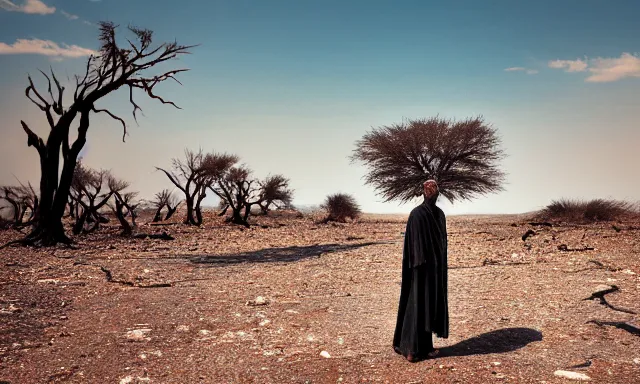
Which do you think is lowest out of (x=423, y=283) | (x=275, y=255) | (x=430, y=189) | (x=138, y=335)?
(x=138, y=335)

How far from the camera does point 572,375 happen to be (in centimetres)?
466

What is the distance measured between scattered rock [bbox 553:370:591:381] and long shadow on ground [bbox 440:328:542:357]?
2.35 feet

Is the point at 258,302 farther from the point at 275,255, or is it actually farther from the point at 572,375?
the point at 275,255

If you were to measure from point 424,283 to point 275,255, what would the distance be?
30.2 ft

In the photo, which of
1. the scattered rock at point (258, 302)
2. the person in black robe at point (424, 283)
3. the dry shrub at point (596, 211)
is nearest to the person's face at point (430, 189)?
the person in black robe at point (424, 283)

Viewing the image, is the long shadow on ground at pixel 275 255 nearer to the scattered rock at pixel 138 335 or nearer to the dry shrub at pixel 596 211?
the scattered rock at pixel 138 335

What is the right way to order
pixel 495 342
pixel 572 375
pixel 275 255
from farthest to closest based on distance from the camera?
1. pixel 275 255
2. pixel 495 342
3. pixel 572 375

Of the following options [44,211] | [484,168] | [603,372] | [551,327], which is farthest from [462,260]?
[484,168]

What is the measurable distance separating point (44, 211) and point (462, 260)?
12.7 metres

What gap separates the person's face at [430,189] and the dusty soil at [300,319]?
164 centimetres

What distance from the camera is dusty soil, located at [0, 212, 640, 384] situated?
196 inches

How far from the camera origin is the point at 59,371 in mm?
5109

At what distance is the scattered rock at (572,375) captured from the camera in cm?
461

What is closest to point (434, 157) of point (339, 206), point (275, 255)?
point (339, 206)
